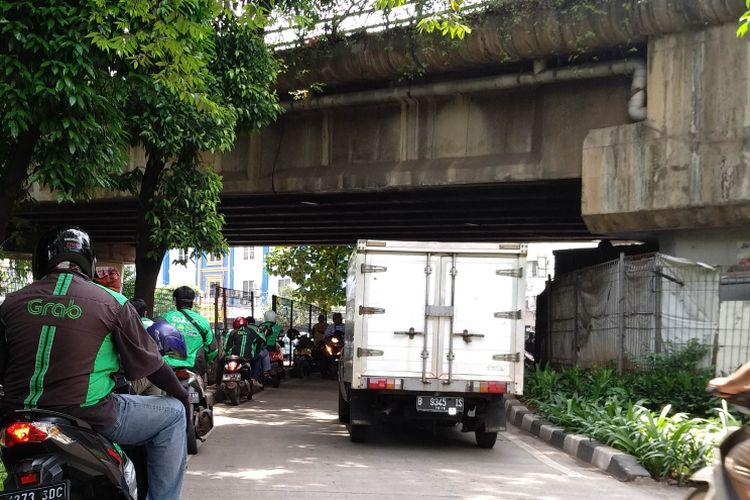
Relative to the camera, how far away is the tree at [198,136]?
10.7 metres

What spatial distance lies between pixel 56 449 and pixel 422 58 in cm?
1146

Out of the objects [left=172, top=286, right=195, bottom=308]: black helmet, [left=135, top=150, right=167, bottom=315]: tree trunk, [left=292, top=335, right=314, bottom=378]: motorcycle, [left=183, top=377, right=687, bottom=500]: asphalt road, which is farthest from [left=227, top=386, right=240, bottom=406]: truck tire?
Result: [left=292, top=335, right=314, bottom=378]: motorcycle

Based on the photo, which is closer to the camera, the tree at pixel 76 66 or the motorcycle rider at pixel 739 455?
the motorcycle rider at pixel 739 455

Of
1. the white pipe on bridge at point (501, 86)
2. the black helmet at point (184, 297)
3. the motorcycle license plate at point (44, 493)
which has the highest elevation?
the white pipe on bridge at point (501, 86)

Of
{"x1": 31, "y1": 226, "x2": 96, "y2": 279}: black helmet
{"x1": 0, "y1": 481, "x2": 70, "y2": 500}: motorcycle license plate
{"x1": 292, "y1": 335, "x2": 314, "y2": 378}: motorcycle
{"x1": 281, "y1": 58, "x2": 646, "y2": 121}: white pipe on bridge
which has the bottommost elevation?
{"x1": 292, "y1": 335, "x2": 314, "y2": 378}: motorcycle

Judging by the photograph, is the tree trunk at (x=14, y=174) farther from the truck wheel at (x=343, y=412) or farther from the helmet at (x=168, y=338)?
the truck wheel at (x=343, y=412)

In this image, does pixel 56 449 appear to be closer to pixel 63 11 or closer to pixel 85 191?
pixel 63 11

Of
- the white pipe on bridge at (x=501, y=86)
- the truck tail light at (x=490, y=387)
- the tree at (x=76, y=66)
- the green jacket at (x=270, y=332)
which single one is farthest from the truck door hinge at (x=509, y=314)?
the green jacket at (x=270, y=332)

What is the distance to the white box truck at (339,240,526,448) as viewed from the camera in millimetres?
8977

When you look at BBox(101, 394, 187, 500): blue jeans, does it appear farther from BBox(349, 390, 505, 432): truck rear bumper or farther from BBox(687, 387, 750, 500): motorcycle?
BBox(349, 390, 505, 432): truck rear bumper

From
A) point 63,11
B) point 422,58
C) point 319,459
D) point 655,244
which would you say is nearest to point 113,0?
point 63,11

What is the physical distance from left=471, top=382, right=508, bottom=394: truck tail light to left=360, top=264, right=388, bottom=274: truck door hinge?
1.64m

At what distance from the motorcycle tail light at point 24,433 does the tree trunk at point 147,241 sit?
31.4 feet

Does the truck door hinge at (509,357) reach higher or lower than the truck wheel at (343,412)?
higher
